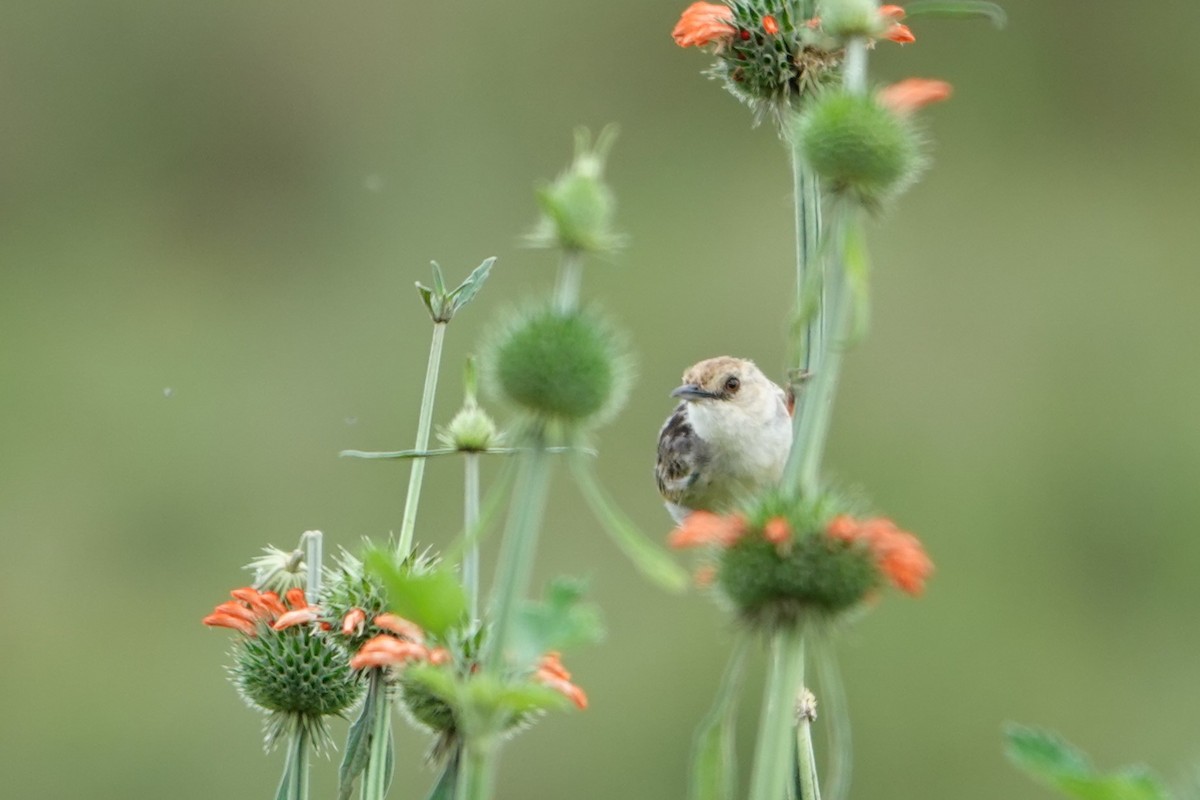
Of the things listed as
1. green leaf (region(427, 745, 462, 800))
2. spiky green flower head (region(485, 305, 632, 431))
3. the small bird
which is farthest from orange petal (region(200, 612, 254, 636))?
the small bird

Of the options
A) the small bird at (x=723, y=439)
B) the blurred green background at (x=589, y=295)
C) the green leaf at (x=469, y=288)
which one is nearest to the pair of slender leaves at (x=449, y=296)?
the green leaf at (x=469, y=288)

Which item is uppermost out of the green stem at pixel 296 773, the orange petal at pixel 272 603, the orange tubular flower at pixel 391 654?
the orange petal at pixel 272 603

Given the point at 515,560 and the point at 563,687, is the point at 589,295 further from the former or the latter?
the point at 515,560

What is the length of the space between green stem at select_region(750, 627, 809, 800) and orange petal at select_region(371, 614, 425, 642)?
1.36ft

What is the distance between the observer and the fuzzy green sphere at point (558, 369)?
67.9 inches

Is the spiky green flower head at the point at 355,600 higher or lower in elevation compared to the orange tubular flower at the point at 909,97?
lower

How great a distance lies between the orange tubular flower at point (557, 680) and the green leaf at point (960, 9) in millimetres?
812

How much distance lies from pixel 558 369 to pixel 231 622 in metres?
0.79

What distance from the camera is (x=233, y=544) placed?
12078 mm

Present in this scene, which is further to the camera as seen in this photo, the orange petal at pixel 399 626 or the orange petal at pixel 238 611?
the orange petal at pixel 238 611

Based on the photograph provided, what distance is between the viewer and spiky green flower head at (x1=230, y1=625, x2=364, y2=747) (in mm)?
2248

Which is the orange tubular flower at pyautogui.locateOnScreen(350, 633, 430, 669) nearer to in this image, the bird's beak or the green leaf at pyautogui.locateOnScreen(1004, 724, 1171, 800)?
the green leaf at pyautogui.locateOnScreen(1004, 724, 1171, 800)

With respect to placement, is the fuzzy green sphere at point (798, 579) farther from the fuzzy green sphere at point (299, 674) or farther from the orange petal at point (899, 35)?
the orange petal at point (899, 35)

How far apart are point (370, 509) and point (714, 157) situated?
206 inches
